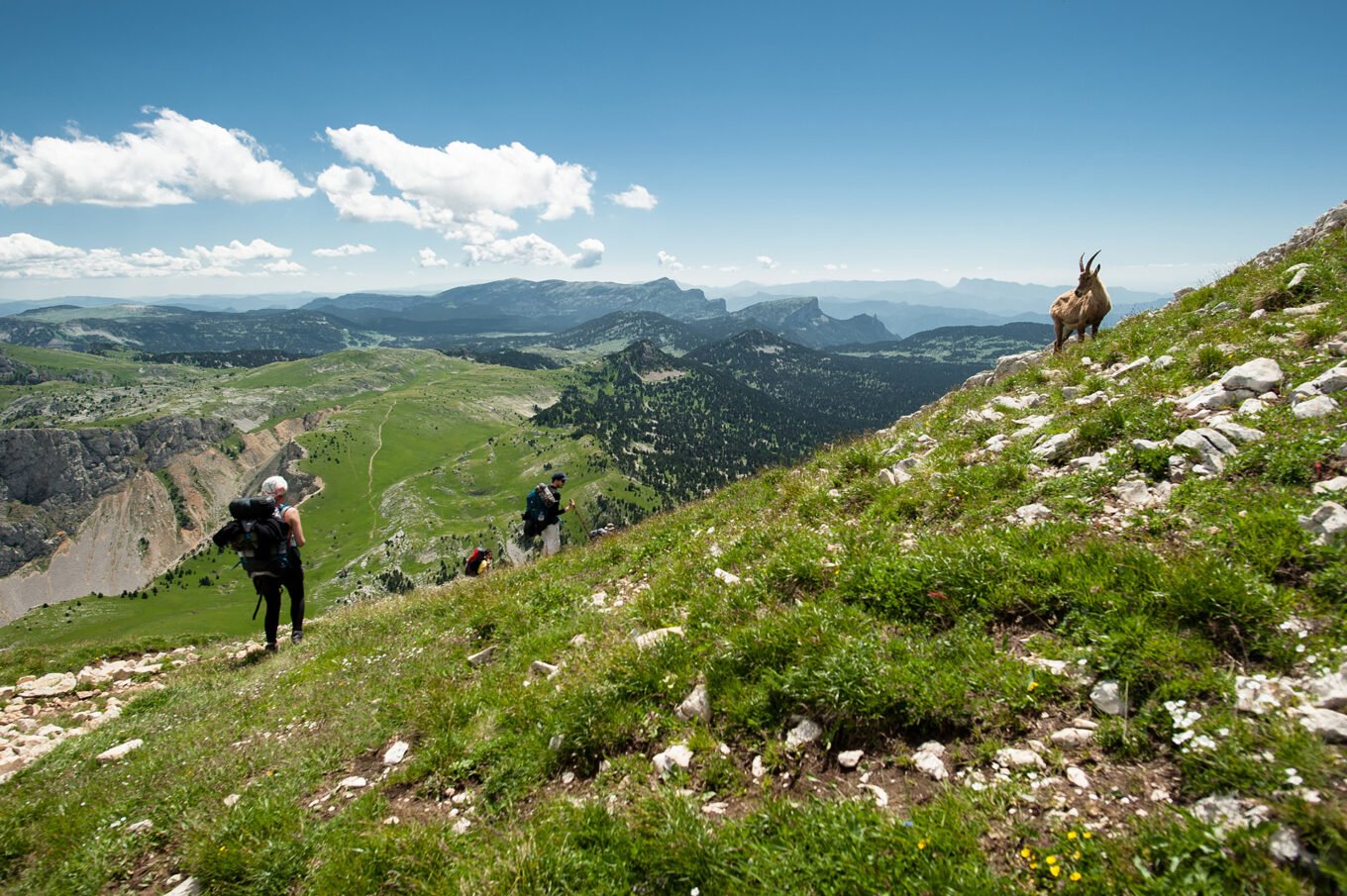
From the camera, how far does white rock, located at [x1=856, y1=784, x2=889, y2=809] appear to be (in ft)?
14.6

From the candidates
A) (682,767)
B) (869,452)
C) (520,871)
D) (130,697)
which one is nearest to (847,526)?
(869,452)

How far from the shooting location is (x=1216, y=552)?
554 cm

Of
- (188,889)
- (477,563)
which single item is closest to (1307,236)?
(477,563)

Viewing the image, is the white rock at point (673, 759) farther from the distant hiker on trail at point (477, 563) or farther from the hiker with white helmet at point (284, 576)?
the distant hiker on trail at point (477, 563)

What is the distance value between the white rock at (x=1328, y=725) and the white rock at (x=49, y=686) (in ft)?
68.5

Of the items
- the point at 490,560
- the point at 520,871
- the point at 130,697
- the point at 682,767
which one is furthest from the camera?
the point at 490,560

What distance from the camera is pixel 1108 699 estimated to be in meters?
4.54

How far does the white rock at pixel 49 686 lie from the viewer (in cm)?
1276

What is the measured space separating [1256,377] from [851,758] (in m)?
9.49

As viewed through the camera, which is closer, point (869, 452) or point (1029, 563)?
point (1029, 563)

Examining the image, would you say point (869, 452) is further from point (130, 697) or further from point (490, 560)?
point (130, 697)

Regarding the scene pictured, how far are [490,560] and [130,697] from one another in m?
9.07

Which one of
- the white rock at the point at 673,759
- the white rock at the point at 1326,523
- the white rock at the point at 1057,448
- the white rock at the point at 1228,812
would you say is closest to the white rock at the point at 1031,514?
the white rock at the point at 1057,448

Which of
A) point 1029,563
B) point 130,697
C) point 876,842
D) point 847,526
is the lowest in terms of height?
point 130,697
